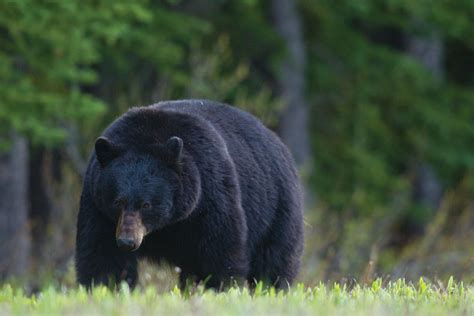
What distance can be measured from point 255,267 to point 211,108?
1.20 m

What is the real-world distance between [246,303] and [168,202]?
5.21ft

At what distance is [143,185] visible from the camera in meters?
7.62

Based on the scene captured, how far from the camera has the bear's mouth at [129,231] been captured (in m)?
7.23

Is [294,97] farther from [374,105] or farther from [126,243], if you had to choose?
[126,243]

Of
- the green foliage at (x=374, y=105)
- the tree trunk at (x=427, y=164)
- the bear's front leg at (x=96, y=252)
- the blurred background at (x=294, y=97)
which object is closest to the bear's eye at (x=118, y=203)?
the bear's front leg at (x=96, y=252)

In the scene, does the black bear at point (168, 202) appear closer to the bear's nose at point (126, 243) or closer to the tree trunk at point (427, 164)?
the bear's nose at point (126, 243)

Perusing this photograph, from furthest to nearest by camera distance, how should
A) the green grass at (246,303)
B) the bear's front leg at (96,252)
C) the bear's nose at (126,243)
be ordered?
1. the bear's front leg at (96,252)
2. the bear's nose at (126,243)
3. the green grass at (246,303)

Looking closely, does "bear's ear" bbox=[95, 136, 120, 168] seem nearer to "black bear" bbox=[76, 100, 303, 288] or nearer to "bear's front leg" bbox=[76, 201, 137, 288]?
"black bear" bbox=[76, 100, 303, 288]

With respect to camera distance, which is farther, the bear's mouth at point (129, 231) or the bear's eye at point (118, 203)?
the bear's eye at point (118, 203)

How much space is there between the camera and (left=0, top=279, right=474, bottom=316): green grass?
584 cm

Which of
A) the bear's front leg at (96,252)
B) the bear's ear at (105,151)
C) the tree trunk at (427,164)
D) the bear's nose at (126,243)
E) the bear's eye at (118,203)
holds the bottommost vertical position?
the tree trunk at (427,164)

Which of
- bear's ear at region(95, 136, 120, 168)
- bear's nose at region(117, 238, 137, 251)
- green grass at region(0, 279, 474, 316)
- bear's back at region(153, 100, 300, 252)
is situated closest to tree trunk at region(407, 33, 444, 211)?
bear's back at region(153, 100, 300, 252)


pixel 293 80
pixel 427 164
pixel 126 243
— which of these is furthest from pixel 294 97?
pixel 126 243

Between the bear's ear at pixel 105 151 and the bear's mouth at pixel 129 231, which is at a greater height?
the bear's ear at pixel 105 151
